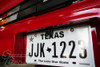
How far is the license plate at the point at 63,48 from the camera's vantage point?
664 millimetres

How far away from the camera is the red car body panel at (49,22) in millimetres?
599

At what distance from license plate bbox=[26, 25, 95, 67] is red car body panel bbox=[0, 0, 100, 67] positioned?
0.06 metres

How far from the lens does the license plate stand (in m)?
0.66

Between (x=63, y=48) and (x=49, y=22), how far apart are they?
0.84ft

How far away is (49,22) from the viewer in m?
0.74

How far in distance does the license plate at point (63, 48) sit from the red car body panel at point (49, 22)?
0.06 meters

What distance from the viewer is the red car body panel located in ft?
1.96

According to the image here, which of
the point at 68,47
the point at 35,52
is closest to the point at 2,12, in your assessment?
the point at 35,52

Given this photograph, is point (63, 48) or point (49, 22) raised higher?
point (49, 22)

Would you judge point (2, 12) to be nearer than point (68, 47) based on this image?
No

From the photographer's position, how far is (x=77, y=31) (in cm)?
72

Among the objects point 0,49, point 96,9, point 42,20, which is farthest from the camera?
point 0,49

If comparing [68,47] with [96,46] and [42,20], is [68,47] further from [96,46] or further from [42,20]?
[42,20]

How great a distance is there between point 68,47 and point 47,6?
Result: 1.35ft
